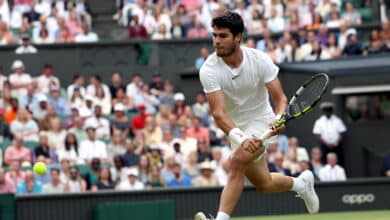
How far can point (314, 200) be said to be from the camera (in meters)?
11.8

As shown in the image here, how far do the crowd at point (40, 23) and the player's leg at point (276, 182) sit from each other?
1053 cm

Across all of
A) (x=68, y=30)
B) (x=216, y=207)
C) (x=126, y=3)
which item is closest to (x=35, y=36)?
(x=68, y=30)

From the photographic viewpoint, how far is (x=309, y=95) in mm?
10906

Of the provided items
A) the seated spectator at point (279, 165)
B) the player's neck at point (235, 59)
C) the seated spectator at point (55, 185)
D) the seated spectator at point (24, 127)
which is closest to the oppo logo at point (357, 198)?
the seated spectator at point (279, 165)

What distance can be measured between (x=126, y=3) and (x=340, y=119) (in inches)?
187

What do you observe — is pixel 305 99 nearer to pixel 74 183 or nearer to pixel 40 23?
pixel 74 183

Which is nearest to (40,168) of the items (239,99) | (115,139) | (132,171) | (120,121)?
(132,171)

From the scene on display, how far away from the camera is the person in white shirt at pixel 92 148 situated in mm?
18547

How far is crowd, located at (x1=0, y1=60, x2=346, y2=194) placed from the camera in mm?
17828

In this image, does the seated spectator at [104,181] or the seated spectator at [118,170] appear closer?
the seated spectator at [104,181]

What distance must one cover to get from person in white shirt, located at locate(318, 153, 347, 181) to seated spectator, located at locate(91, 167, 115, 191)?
2977mm

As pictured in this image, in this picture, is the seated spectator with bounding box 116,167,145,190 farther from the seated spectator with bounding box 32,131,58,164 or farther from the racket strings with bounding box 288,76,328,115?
the racket strings with bounding box 288,76,328,115

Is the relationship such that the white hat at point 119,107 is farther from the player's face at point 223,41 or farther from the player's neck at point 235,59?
the player's face at point 223,41

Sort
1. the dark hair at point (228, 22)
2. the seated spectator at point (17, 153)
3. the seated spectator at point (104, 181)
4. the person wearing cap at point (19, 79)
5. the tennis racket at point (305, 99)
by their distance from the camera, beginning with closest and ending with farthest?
the dark hair at point (228, 22) → the tennis racket at point (305, 99) → the seated spectator at point (104, 181) → the seated spectator at point (17, 153) → the person wearing cap at point (19, 79)
